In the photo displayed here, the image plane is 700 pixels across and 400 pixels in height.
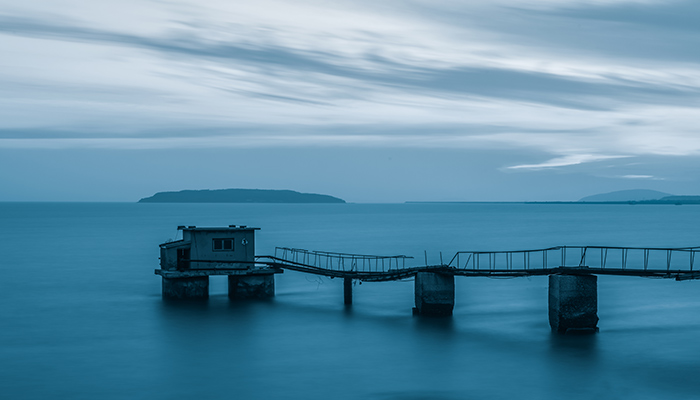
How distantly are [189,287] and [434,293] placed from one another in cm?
1549

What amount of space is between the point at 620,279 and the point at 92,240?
87.1 meters

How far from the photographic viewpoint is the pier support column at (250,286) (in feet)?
141

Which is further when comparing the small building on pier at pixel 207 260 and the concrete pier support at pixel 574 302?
the small building on pier at pixel 207 260

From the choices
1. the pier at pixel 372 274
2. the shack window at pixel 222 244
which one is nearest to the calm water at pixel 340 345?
the pier at pixel 372 274

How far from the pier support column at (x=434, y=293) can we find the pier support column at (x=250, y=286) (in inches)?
418

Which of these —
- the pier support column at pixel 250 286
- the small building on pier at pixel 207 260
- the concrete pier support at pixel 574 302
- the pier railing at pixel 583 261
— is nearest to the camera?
the concrete pier support at pixel 574 302

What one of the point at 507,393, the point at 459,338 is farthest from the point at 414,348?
the point at 507,393

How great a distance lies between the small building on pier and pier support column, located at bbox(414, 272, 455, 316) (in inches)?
404

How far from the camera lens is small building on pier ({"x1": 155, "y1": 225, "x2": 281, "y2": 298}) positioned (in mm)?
41094

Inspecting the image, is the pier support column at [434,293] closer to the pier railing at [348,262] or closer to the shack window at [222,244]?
the shack window at [222,244]

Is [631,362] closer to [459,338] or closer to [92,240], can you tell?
[459,338]

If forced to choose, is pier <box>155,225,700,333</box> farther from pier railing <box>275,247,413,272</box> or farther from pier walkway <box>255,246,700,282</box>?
pier railing <box>275,247,413,272</box>

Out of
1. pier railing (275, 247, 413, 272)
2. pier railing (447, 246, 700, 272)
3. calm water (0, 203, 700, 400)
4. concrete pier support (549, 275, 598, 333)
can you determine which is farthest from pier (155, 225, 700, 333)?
pier railing (447, 246, 700, 272)

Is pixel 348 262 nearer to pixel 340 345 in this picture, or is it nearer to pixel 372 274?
pixel 372 274
